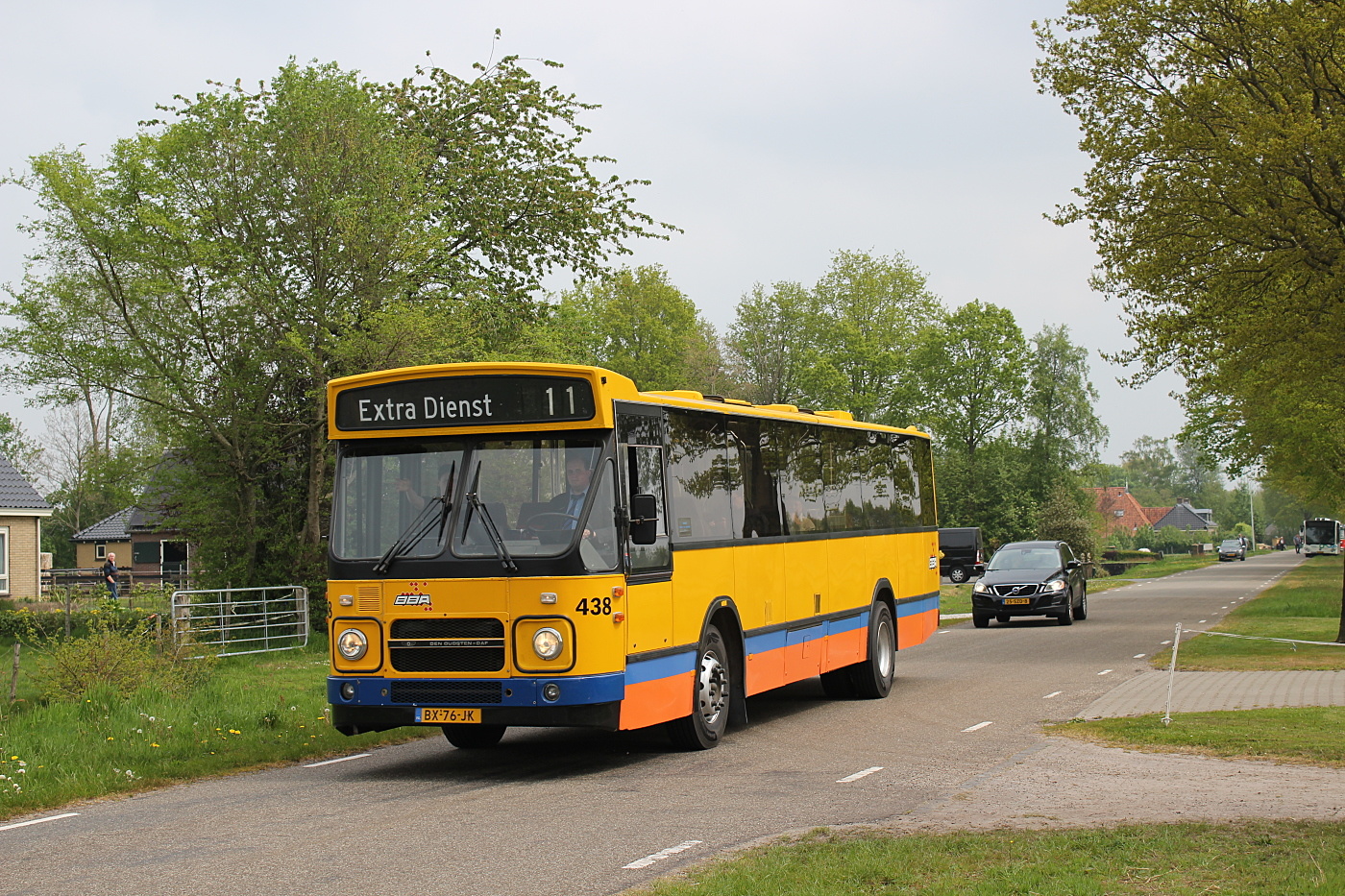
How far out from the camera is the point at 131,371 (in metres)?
24.7

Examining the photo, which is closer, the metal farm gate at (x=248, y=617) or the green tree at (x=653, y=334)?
the metal farm gate at (x=248, y=617)

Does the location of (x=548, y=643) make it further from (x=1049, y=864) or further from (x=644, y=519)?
(x=1049, y=864)

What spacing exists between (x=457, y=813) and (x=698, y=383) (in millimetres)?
61742

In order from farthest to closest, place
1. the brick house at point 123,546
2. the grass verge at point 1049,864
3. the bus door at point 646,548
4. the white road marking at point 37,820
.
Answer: the brick house at point 123,546 < the bus door at point 646,548 < the white road marking at point 37,820 < the grass verge at point 1049,864

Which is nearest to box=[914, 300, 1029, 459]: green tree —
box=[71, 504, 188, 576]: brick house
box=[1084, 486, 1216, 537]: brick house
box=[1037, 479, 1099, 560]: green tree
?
box=[1037, 479, 1099, 560]: green tree

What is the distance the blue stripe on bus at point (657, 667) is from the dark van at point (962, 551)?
48.4 metres

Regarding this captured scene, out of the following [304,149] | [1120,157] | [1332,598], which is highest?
[304,149]

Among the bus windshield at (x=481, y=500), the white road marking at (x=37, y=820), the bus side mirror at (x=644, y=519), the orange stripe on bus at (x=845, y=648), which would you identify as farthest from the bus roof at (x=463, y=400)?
the orange stripe on bus at (x=845, y=648)

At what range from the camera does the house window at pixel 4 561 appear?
4388 centimetres

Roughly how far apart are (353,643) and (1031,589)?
21.3 meters

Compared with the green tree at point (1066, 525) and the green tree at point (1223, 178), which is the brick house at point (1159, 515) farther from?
the green tree at point (1223, 178)

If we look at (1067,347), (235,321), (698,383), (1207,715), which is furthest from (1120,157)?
(1067,347)

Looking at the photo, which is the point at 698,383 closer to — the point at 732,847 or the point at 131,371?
the point at 131,371

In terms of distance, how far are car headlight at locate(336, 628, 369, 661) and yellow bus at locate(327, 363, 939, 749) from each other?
1 cm
